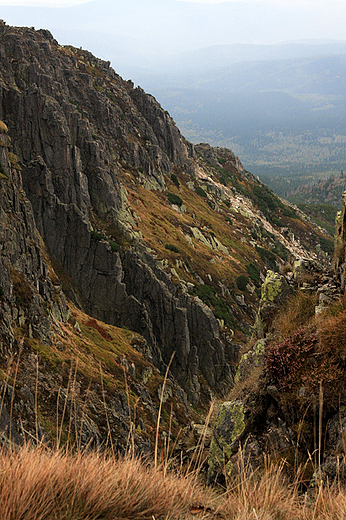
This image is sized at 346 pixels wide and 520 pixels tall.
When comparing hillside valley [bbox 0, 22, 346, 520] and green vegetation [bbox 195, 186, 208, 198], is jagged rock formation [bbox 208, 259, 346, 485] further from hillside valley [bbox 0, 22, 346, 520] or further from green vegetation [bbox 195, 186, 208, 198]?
green vegetation [bbox 195, 186, 208, 198]

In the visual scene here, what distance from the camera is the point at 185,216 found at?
76812 millimetres

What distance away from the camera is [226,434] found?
902 centimetres

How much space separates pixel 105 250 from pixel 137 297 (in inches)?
301

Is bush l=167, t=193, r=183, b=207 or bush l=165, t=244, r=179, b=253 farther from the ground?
bush l=167, t=193, r=183, b=207

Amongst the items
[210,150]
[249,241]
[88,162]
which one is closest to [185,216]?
[249,241]

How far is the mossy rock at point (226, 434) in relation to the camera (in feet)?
28.5

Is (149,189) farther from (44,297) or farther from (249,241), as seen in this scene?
(44,297)

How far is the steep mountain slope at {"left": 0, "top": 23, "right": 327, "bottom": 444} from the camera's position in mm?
29672

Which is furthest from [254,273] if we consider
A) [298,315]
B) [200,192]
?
[298,315]

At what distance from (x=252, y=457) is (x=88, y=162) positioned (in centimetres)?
5359

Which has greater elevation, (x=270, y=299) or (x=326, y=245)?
(x=270, y=299)

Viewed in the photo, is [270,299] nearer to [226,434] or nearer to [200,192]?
[226,434]

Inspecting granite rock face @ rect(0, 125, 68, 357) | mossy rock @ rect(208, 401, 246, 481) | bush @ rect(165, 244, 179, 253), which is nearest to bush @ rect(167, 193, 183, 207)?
bush @ rect(165, 244, 179, 253)

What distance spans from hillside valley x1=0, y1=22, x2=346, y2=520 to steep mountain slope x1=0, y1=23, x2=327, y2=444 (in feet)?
A: 0.77
